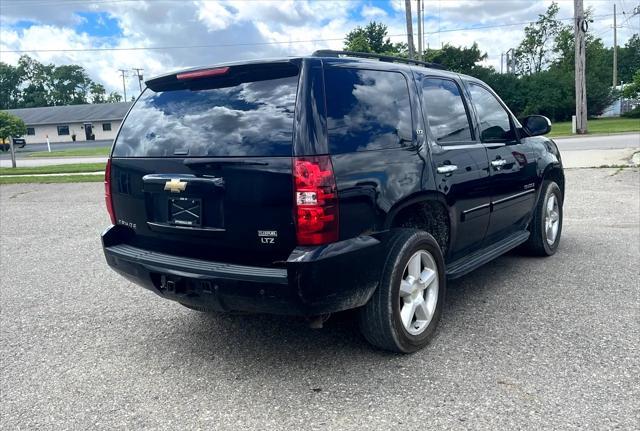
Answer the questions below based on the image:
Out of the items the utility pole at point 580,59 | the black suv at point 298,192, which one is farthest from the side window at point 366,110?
the utility pole at point 580,59

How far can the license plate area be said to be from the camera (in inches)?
125

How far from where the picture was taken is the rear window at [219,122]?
3.02m

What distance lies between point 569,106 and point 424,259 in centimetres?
4639

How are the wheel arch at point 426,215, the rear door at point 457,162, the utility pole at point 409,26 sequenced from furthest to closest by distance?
the utility pole at point 409,26 → the rear door at point 457,162 → the wheel arch at point 426,215

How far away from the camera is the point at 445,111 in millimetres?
4160

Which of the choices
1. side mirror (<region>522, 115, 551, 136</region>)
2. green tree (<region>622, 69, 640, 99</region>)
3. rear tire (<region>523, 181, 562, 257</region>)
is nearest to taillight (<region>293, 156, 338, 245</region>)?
side mirror (<region>522, 115, 551, 136</region>)

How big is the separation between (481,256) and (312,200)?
2052 mm

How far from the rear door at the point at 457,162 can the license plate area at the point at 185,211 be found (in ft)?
5.27

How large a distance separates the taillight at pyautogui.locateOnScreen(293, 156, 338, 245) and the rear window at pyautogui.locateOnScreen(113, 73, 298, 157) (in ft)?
0.45

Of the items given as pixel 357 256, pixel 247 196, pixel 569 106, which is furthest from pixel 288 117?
pixel 569 106

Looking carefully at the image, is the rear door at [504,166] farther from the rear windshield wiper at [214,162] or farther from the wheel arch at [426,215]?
the rear windshield wiper at [214,162]

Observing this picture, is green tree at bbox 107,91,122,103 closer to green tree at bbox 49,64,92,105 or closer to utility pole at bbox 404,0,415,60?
green tree at bbox 49,64,92,105

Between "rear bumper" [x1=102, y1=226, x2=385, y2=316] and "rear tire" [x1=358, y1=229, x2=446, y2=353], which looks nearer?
"rear bumper" [x1=102, y1=226, x2=385, y2=316]

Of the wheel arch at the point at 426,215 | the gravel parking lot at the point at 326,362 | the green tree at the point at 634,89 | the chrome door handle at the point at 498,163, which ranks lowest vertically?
the gravel parking lot at the point at 326,362
